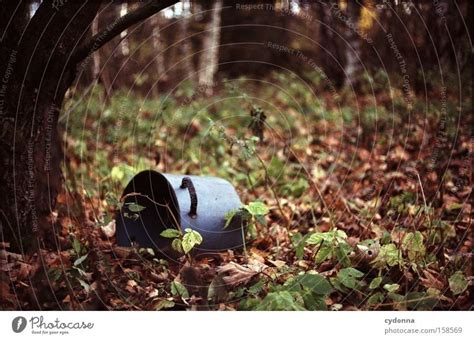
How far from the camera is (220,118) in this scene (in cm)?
573

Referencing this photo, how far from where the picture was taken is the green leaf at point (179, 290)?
7.05 feet

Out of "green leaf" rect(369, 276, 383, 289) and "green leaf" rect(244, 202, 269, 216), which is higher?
"green leaf" rect(244, 202, 269, 216)

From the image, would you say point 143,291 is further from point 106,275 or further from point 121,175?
point 121,175

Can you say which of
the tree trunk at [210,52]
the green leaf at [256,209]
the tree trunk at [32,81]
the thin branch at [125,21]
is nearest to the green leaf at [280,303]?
the green leaf at [256,209]

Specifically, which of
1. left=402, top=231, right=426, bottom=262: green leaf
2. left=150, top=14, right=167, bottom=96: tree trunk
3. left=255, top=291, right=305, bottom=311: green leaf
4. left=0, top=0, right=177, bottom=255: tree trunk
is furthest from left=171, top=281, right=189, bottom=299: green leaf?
left=150, top=14, right=167, bottom=96: tree trunk

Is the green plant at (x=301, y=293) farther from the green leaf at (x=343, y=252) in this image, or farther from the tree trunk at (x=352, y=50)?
the tree trunk at (x=352, y=50)

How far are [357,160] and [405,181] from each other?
30.8 inches

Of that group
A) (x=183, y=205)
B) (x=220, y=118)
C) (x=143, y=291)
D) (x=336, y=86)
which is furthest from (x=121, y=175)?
(x=336, y=86)

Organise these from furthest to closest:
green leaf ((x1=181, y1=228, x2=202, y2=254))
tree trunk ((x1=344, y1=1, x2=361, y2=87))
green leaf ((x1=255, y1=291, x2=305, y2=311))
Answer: tree trunk ((x1=344, y1=1, x2=361, y2=87))
green leaf ((x1=181, y1=228, x2=202, y2=254))
green leaf ((x1=255, y1=291, x2=305, y2=311))
